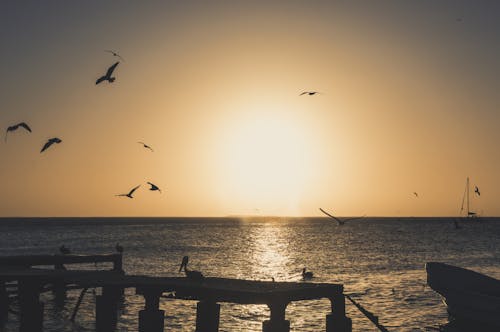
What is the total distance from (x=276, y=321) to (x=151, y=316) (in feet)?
13.6

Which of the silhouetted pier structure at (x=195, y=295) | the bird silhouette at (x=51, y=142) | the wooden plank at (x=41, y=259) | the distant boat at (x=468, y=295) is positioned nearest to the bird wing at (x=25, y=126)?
the bird silhouette at (x=51, y=142)

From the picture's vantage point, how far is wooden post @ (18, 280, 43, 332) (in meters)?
23.4

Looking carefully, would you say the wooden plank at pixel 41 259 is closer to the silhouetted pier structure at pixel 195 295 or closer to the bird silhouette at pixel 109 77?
the silhouetted pier structure at pixel 195 295

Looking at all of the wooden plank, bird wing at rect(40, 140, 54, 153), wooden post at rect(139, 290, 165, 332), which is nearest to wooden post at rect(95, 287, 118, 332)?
wooden post at rect(139, 290, 165, 332)

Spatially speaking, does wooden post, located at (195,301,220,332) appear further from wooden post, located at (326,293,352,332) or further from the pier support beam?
the pier support beam

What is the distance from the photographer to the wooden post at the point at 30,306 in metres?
23.4

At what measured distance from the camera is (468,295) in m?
21.9

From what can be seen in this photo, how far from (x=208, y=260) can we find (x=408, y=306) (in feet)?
146

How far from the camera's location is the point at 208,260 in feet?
264

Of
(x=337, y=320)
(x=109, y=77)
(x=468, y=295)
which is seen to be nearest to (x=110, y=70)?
(x=109, y=77)

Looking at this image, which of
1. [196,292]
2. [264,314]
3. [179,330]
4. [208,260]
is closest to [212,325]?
[196,292]

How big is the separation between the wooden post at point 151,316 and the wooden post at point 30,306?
6081mm

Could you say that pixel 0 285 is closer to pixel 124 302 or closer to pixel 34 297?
pixel 34 297

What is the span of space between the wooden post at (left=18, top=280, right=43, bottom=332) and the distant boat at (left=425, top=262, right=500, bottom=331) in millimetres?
14332
